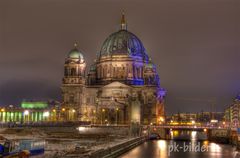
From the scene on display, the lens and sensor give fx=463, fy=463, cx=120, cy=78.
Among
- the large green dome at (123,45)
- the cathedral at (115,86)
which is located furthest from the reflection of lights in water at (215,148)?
the large green dome at (123,45)

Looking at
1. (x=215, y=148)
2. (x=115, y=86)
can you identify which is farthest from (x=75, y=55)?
(x=215, y=148)

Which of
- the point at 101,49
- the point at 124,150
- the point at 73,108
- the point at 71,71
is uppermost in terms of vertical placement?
the point at 101,49

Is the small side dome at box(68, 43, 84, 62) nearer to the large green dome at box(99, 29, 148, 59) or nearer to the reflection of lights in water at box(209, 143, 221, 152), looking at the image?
the large green dome at box(99, 29, 148, 59)

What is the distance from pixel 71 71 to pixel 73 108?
13332 millimetres

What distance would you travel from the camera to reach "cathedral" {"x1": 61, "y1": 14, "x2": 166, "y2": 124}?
15838cm

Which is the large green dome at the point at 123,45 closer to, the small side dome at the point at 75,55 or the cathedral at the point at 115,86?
the cathedral at the point at 115,86

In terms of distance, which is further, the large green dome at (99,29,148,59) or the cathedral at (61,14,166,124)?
the large green dome at (99,29,148,59)

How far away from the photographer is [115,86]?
165m

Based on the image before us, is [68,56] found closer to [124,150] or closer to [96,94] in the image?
[96,94]

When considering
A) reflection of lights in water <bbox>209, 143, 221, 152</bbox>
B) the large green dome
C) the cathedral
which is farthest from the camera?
the large green dome

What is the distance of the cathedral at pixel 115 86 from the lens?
520 ft

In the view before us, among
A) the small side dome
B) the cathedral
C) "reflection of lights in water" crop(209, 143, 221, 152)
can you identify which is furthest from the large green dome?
"reflection of lights in water" crop(209, 143, 221, 152)

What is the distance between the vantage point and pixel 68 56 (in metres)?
164

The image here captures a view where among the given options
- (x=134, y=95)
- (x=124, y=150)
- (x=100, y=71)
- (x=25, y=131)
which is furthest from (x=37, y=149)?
(x=100, y=71)
